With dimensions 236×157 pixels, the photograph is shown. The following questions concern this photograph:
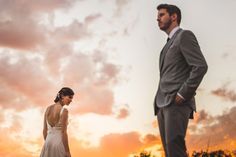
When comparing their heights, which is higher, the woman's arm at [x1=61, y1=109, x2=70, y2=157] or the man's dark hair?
the woman's arm at [x1=61, y1=109, x2=70, y2=157]

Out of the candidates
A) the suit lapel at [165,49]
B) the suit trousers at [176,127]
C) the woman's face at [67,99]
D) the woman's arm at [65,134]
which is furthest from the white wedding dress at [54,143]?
the suit trousers at [176,127]

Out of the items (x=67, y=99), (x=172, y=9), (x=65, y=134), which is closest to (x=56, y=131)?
(x=65, y=134)

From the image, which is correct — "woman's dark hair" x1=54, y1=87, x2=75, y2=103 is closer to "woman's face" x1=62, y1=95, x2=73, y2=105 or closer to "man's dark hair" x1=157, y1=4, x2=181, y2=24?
"woman's face" x1=62, y1=95, x2=73, y2=105

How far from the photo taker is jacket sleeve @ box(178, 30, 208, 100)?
15.3ft

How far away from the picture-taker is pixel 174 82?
4789 millimetres

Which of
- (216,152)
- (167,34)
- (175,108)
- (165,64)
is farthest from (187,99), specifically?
(216,152)

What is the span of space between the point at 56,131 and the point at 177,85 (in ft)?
23.5

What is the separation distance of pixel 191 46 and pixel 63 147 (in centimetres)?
732

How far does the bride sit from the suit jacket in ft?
21.1

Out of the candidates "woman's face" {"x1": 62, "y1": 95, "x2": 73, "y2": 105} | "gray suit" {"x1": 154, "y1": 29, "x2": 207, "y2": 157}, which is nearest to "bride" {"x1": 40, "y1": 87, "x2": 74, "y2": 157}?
"woman's face" {"x1": 62, "y1": 95, "x2": 73, "y2": 105}

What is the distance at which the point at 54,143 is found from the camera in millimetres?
11492

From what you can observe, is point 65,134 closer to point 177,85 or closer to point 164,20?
point 164,20

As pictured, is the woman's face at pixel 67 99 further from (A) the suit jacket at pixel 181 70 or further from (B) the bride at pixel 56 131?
(A) the suit jacket at pixel 181 70

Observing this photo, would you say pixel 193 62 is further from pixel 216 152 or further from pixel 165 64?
pixel 216 152
